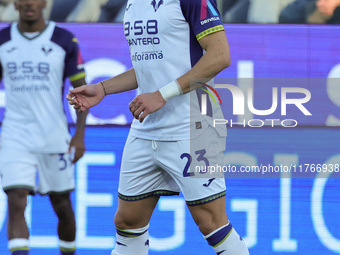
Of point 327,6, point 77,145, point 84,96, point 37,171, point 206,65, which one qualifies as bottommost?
point 37,171

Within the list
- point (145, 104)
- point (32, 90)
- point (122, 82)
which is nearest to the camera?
point (145, 104)

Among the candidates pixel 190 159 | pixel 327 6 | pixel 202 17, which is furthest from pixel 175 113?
pixel 327 6

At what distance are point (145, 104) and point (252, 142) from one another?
166 cm

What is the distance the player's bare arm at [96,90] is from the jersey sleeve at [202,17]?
0.50m

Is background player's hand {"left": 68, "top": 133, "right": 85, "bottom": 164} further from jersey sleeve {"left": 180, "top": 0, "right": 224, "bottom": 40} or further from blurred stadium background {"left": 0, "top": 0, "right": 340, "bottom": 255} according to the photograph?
jersey sleeve {"left": 180, "top": 0, "right": 224, "bottom": 40}

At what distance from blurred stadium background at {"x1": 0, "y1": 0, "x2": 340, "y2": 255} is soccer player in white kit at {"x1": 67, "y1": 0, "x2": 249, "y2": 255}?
3.86ft

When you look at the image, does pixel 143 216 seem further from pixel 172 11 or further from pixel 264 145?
pixel 264 145

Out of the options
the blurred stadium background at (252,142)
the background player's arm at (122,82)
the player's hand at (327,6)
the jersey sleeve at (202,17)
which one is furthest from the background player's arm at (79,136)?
the player's hand at (327,6)

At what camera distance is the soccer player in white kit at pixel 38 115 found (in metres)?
3.82

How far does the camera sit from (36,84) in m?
3.84

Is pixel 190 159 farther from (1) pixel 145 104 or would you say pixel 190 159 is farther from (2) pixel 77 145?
(2) pixel 77 145

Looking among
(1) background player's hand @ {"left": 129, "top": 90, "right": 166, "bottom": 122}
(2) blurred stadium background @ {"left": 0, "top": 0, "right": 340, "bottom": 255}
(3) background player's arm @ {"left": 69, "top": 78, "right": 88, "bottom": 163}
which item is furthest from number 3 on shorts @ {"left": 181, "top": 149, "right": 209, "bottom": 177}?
(2) blurred stadium background @ {"left": 0, "top": 0, "right": 340, "bottom": 255}

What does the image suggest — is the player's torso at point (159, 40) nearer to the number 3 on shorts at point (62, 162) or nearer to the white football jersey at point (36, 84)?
the white football jersey at point (36, 84)

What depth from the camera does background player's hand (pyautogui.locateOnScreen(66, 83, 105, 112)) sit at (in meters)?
2.95
